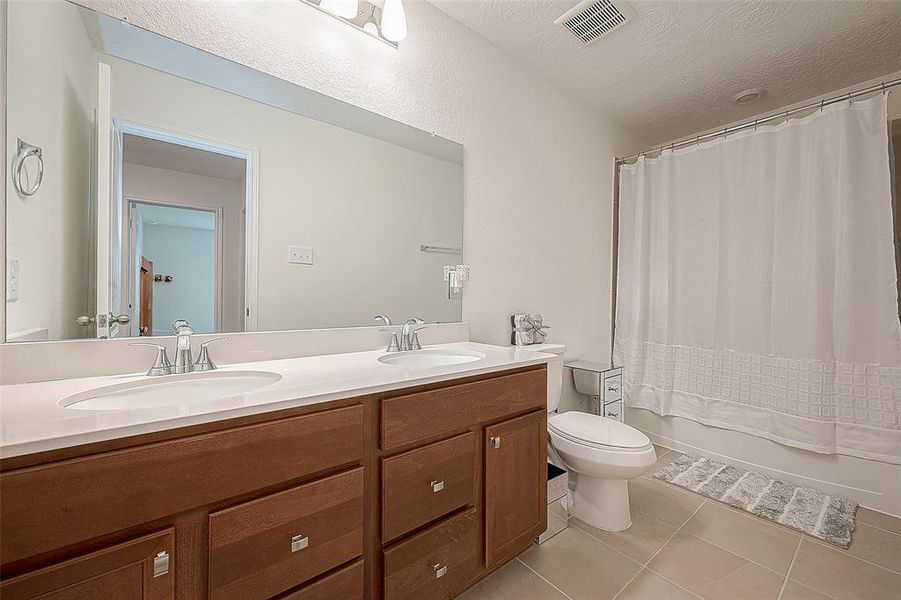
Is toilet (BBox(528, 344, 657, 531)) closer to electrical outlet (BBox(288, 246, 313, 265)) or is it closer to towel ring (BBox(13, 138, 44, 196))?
electrical outlet (BBox(288, 246, 313, 265))

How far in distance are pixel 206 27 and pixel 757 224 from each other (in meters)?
2.94

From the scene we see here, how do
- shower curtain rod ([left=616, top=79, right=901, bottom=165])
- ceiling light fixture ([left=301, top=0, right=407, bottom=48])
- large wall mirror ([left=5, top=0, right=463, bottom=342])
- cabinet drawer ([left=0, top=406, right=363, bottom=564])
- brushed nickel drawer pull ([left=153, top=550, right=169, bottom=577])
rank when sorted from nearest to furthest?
cabinet drawer ([left=0, top=406, right=363, bottom=564]) < brushed nickel drawer pull ([left=153, top=550, right=169, bottom=577]) < large wall mirror ([left=5, top=0, right=463, bottom=342]) < ceiling light fixture ([left=301, top=0, right=407, bottom=48]) < shower curtain rod ([left=616, top=79, right=901, bottom=165])

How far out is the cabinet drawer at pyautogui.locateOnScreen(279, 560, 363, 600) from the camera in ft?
3.07

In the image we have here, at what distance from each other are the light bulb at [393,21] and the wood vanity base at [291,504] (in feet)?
4.77

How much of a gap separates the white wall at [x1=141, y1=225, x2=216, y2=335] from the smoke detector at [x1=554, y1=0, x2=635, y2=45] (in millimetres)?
1919

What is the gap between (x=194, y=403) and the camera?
2.75 feet

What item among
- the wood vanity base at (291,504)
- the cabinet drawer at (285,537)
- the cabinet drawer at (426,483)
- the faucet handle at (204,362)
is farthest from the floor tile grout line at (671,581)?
the faucet handle at (204,362)

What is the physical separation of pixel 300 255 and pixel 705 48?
95.3 inches

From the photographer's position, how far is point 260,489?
0.86m

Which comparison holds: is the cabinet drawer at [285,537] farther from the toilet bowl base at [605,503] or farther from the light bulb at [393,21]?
the light bulb at [393,21]

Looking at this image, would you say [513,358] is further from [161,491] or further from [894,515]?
[894,515]

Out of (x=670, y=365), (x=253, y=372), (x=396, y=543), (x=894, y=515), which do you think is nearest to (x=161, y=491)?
(x=253, y=372)

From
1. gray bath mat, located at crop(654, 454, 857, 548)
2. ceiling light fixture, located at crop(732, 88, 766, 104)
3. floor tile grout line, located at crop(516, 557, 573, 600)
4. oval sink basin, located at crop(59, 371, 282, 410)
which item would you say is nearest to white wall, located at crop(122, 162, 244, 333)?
oval sink basin, located at crop(59, 371, 282, 410)

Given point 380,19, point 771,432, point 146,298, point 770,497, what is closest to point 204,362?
point 146,298
